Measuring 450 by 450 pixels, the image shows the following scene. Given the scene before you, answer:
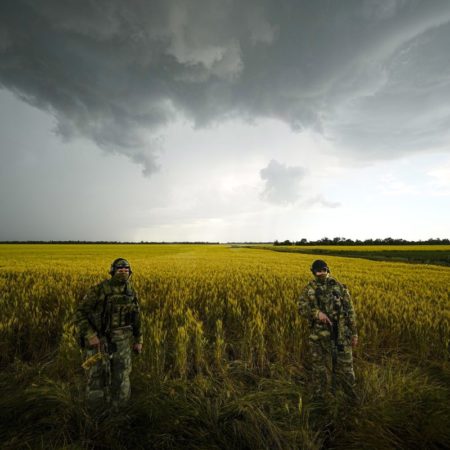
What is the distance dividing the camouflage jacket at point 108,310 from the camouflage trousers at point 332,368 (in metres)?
2.44

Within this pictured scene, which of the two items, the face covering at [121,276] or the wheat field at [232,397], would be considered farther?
the face covering at [121,276]

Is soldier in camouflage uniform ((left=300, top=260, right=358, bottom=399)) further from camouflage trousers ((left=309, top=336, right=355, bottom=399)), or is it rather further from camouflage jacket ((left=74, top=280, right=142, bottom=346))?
camouflage jacket ((left=74, top=280, right=142, bottom=346))

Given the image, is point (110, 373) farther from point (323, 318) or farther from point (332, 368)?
point (332, 368)

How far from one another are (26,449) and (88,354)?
89 centimetres

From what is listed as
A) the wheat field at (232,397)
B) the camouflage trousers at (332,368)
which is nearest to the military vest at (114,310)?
the wheat field at (232,397)

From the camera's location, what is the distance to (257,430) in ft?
8.45

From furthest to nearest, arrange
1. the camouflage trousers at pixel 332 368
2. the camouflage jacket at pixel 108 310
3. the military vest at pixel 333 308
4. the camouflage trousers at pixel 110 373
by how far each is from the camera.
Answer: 1. the military vest at pixel 333 308
2. the camouflage trousers at pixel 332 368
3. the camouflage jacket at pixel 108 310
4. the camouflage trousers at pixel 110 373

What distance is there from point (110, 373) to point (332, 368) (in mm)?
2978

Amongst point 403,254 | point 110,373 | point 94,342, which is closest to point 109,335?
point 94,342

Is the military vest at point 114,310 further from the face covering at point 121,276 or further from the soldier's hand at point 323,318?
the soldier's hand at point 323,318

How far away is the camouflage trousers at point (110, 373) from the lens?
292 centimetres

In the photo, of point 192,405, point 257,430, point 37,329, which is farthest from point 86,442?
point 37,329

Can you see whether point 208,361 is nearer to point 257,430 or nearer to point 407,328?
point 257,430

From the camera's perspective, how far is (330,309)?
359 centimetres
